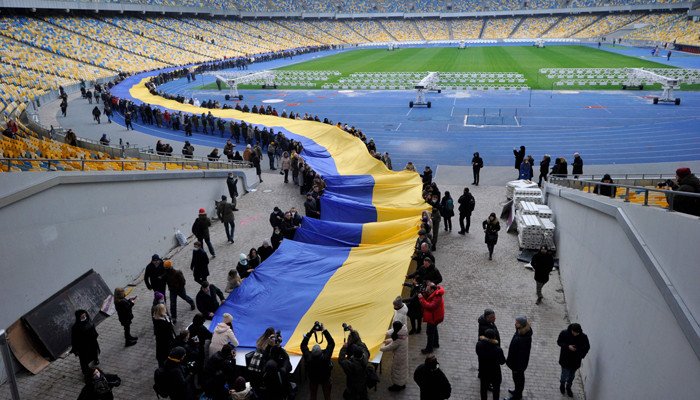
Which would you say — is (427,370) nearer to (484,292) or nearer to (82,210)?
(484,292)

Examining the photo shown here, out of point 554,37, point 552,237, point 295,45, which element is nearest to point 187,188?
point 552,237

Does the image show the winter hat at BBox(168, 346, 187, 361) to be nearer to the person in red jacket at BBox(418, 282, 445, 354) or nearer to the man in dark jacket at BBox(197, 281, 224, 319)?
the man in dark jacket at BBox(197, 281, 224, 319)

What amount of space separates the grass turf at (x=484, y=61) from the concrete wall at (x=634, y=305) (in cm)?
3513

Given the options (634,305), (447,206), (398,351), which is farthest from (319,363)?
(447,206)

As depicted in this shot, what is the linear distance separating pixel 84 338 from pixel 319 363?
374cm

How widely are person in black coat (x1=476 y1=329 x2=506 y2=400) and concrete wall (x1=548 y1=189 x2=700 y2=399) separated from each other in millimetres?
1344

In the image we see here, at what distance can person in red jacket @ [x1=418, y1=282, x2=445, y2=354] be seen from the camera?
26.7 ft

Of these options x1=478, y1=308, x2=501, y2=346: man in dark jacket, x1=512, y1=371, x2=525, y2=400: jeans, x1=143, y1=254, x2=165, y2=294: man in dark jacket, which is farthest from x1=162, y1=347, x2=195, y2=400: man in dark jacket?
x1=512, y1=371, x2=525, y2=400: jeans

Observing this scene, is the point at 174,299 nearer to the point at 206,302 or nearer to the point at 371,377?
the point at 206,302

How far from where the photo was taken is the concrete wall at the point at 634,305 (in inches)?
180

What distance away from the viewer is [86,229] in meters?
10.2

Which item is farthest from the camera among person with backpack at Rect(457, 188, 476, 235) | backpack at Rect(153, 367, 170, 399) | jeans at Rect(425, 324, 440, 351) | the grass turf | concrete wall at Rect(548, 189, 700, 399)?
the grass turf

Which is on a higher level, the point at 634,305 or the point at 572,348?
the point at 634,305

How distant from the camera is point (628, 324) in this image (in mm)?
5973
